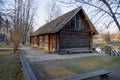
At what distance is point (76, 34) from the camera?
18141 mm

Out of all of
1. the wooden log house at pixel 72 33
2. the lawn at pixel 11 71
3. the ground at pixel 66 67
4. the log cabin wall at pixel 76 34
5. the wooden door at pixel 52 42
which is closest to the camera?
the lawn at pixel 11 71

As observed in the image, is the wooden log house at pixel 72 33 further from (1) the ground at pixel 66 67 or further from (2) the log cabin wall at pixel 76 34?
(1) the ground at pixel 66 67

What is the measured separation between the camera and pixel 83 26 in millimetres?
18516

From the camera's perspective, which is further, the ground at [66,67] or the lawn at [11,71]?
the ground at [66,67]

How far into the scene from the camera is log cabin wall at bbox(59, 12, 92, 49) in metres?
17.1

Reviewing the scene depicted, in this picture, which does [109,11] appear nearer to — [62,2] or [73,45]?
[62,2]

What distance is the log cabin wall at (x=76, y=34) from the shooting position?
56.1 feet

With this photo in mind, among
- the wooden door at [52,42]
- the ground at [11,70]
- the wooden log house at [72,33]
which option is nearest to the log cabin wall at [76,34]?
the wooden log house at [72,33]

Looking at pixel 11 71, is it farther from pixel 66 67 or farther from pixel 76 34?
pixel 76 34

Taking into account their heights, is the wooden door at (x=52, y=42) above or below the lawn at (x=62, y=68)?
above

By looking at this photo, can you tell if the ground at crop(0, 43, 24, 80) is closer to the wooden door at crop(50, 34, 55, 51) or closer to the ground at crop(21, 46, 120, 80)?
the ground at crop(21, 46, 120, 80)

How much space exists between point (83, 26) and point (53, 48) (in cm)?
534

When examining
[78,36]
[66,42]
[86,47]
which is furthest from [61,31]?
[86,47]

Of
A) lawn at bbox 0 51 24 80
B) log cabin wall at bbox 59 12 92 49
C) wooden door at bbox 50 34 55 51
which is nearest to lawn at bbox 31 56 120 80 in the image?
lawn at bbox 0 51 24 80
